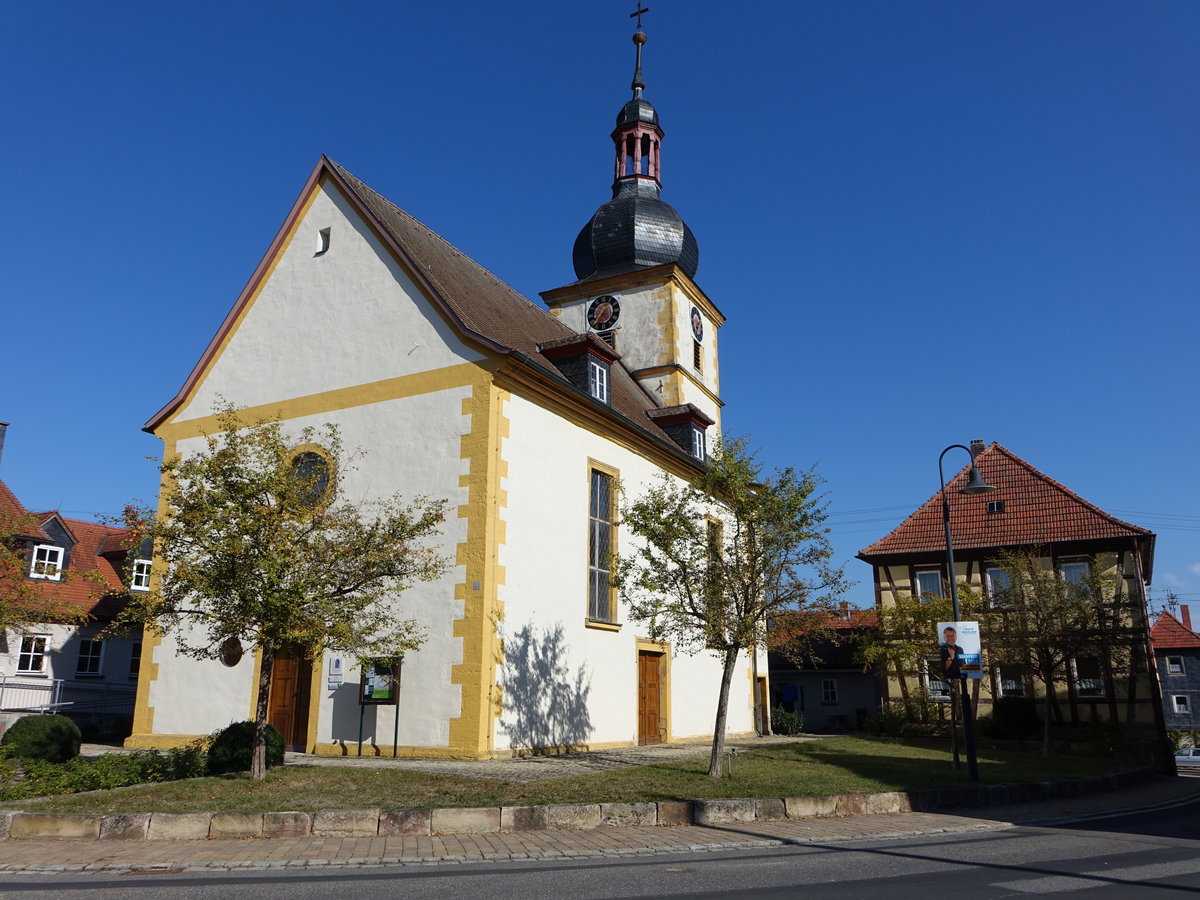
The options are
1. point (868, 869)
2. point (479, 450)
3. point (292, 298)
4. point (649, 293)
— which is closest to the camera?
point (868, 869)

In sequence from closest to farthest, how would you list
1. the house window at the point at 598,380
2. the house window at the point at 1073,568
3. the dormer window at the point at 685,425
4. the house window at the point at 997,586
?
1. the house window at the point at 598,380
2. the house window at the point at 997,586
3. the dormer window at the point at 685,425
4. the house window at the point at 1073,568

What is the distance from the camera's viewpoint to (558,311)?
34094mm

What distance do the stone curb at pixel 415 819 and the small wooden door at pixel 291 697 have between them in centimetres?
863

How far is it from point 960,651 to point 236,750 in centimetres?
1185

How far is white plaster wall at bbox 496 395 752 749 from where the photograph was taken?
17.8 meters

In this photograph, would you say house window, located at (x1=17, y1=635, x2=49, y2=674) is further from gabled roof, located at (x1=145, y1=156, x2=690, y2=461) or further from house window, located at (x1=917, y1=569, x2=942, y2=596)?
house window, located at (x1=917, y1=569, x2=942, y2=596)

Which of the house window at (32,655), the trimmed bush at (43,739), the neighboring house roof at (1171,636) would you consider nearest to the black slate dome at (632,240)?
the house window at (32,655)

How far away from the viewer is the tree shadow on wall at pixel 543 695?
679 inches

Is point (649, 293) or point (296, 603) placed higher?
point (649, 293)

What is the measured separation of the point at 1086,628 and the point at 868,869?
18.3 metres

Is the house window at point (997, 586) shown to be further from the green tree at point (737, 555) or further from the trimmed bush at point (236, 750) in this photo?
the trimmed bush at point (236, 750)

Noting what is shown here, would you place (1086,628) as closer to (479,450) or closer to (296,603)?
(479,450)

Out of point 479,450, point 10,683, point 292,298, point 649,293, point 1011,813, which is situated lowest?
point 1011,813

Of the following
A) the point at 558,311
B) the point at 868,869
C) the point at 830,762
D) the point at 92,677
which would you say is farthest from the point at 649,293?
the point at 868,869
